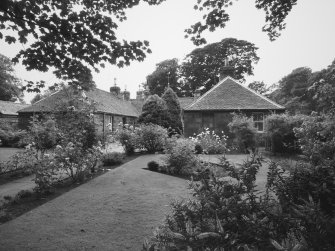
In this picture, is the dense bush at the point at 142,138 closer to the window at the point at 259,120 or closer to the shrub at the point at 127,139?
the shrub at the point at 127,139

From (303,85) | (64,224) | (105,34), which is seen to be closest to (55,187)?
(64,224)

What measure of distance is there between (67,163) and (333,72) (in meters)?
9.34

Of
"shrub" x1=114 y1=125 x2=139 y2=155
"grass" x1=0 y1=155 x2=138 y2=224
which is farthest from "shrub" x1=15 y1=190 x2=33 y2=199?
"shrub" x1=114 y1=125 x2=139 y2=155

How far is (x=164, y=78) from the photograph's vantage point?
59.8 meters

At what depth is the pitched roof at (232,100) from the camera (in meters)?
24.0

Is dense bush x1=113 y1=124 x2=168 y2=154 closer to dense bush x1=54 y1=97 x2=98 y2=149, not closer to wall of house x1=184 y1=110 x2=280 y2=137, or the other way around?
wall of house x1=184 y1=110 x2=280 y2=137

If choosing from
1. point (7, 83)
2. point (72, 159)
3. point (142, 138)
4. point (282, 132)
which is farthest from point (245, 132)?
point (7, 83)

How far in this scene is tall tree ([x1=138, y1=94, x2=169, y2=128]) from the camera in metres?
27.4

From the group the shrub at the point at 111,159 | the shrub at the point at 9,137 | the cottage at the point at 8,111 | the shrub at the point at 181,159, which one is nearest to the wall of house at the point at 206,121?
the shrub at the point at 111,159

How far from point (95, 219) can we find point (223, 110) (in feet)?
65.6

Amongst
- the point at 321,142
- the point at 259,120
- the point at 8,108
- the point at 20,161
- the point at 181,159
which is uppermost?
the point at 8,108

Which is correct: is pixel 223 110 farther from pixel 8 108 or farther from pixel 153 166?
pixel 8 108

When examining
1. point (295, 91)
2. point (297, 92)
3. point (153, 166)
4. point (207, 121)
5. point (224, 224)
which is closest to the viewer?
point (224, 224)

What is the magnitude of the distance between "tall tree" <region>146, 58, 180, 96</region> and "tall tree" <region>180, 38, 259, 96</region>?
318 cm
